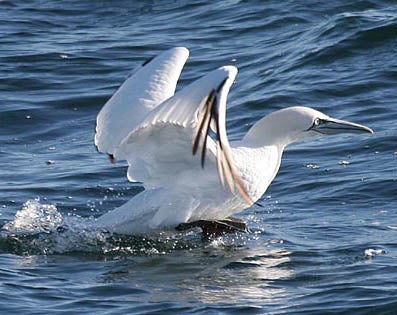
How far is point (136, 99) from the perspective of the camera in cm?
1054

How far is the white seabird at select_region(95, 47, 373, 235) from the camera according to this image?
10.3 m

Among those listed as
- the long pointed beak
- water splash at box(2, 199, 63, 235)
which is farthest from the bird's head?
water splash at box(2, 199, 63, 235)

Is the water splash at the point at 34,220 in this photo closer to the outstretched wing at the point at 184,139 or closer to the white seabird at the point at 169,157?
the white seabird at the point at 169,157

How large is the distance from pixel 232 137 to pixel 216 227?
3.68m

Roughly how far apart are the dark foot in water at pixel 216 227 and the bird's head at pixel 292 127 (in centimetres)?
67

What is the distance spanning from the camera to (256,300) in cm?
903

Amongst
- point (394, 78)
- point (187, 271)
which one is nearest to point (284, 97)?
point (394, 78)

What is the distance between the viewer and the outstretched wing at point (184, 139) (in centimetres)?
924

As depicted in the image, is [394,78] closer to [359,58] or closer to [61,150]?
[359,58]

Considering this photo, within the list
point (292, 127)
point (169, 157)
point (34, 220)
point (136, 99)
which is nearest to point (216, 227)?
point (169, 157)

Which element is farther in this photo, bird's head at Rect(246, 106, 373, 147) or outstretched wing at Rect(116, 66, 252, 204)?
bird's head at Rect(246, 106, 373, 147)

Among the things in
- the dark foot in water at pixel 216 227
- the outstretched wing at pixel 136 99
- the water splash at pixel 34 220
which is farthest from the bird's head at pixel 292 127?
the water splash at pixel 34 220

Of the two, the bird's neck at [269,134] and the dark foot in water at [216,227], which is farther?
the bird's neck at [269,134]

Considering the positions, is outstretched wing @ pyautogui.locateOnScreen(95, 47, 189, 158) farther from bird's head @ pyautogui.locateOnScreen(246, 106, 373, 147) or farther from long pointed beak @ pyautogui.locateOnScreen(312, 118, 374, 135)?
long pointed beak @ pyautogui.locateOnScreen(312, 118, 374, 135)
